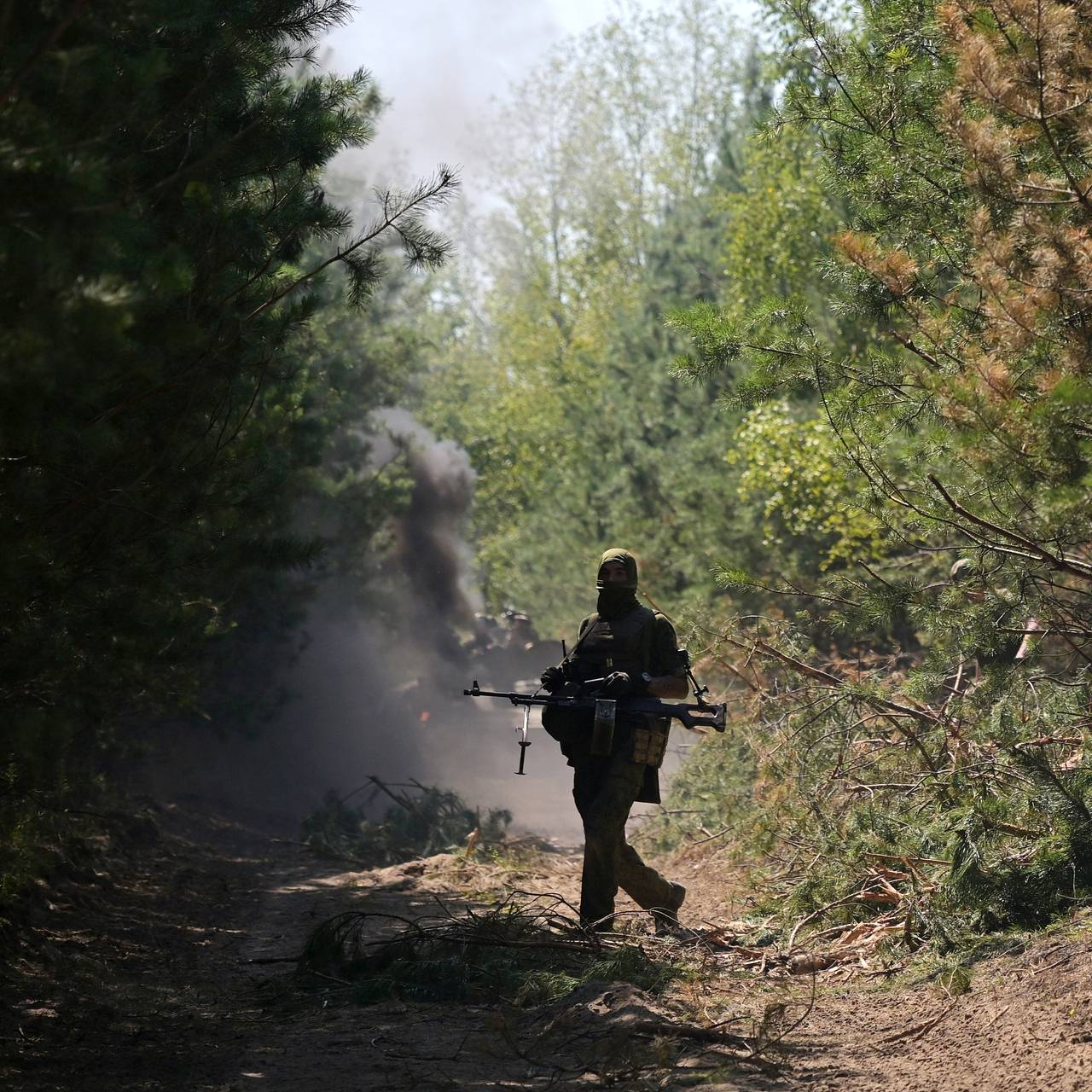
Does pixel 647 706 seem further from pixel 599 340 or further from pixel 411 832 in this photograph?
pixel 599 340

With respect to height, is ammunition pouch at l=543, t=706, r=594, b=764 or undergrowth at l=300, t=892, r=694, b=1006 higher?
ammunition pouch at l=543, t=706, r=594, b=764

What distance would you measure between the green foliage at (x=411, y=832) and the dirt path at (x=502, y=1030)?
5702 millimetres

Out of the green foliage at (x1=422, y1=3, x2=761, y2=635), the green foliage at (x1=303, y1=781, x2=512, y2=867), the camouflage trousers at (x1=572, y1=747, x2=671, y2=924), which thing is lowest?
the camouflage trousers at (x1=572, y1=747, x2=671, y2=924)

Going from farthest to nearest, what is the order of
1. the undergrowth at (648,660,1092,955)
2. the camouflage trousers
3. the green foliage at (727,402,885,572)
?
the green foliage at (727,402,885,572) < the camouflage trousers < the undergrowth at (648,660,1092,955)

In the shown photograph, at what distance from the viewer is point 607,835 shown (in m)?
7.36

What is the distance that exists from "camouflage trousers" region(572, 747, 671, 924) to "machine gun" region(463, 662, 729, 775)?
25cm

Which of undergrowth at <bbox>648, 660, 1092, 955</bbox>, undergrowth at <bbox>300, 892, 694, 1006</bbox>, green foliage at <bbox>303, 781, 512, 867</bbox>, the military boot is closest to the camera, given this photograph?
undergrowth at <bbox>300, 892, 694, 1006</bbox>

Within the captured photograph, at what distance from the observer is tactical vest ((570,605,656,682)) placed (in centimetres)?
767

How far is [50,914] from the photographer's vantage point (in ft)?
28.2

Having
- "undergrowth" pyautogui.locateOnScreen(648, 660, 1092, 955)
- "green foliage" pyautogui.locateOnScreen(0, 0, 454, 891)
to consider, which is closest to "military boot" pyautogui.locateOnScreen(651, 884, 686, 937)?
"undergrowth" pyautogui.locateOnScreen(648, 660, 1092, 955)

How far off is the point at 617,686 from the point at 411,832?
315 inches

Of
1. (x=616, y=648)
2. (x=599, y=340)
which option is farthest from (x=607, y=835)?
(x=599, y=340)

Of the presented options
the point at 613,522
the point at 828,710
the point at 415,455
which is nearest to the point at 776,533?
the point at 613,522

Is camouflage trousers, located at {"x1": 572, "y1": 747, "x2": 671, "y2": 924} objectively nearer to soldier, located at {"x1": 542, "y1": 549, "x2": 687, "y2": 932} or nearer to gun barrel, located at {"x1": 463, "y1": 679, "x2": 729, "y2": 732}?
soldier, located at {"x1": 542, "y1": 549, "x2": 687, "y2": 932}
